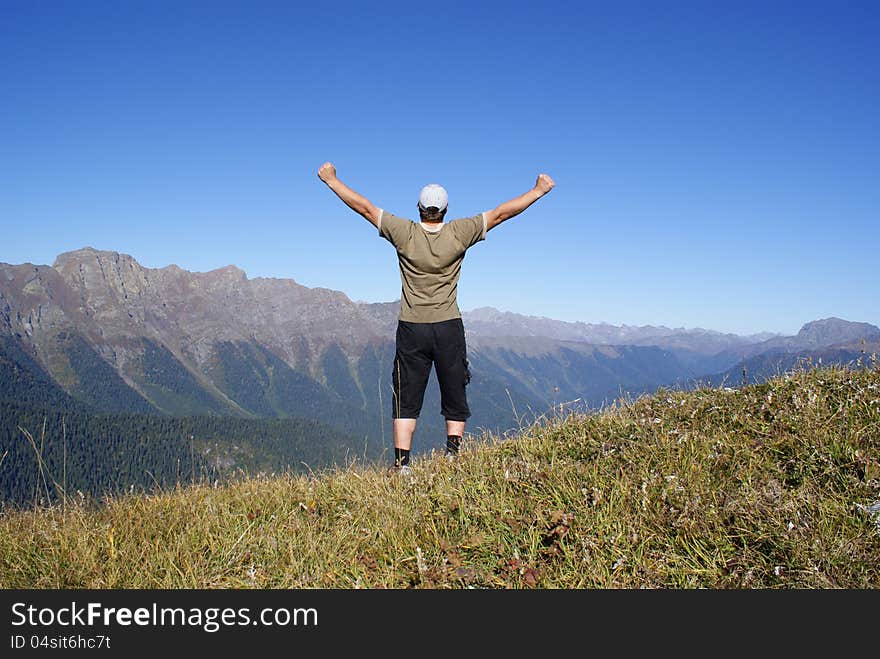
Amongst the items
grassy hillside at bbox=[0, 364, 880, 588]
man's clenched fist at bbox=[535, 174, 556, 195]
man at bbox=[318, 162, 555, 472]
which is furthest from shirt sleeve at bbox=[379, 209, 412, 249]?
grassy hillside at bbox=[0, 364, 880, 588]

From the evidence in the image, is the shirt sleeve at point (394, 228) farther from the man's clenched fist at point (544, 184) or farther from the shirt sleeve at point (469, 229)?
the man's clenched fist at point (544, 184)

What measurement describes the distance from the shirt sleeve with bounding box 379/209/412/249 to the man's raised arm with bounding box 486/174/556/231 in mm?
1113

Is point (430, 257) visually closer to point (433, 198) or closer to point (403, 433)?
point (433, 198)

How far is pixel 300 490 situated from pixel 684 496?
4.13 meters

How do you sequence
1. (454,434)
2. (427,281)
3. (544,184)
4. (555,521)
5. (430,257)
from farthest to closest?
(454,434), (544,184), (427,281), (430,257), (555,521)

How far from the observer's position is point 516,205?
797cm

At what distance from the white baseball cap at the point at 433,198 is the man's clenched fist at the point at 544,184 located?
4.23 feet

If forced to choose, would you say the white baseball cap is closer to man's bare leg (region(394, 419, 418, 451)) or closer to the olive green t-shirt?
the olive green t-shirt

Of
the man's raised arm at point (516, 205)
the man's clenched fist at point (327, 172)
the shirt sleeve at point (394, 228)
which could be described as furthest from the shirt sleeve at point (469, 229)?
the man's clenched fist at point (327, 172)

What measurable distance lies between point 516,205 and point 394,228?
167 cm

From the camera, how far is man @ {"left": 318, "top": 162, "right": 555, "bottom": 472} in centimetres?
780

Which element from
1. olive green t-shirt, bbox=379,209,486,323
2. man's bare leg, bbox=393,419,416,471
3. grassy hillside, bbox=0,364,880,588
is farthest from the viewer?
man's bare leg, bbox=393,419,416,471

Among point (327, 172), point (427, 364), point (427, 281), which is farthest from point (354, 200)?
point (427, 364)

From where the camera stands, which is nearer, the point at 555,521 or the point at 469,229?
the point at 555,521
